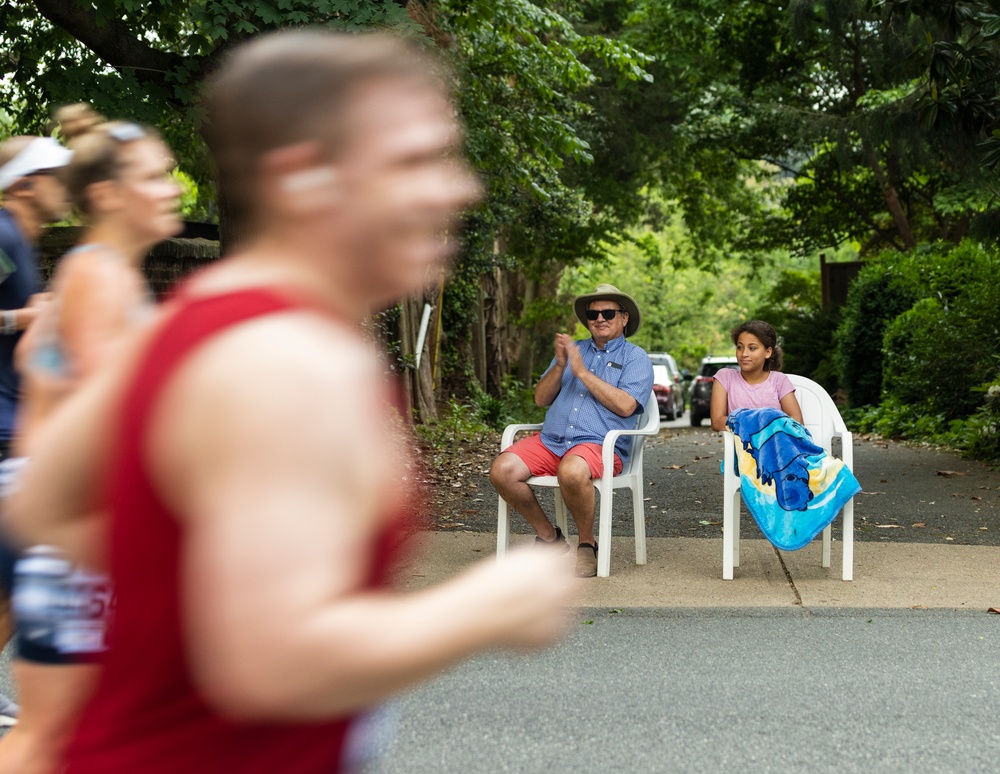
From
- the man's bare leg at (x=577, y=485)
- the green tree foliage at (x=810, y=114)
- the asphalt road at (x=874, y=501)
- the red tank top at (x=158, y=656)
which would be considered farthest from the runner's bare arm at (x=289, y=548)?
the green tree foliage at (x=810, y=114)

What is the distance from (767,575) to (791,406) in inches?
38.0

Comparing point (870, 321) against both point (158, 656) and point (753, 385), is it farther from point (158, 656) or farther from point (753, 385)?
point (158, 656)

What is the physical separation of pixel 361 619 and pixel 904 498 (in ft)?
29.6

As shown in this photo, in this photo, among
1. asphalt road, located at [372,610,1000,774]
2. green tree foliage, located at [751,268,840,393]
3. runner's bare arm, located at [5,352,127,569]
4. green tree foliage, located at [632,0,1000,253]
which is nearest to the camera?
runner's bare arm, located at [5,352,127,569]

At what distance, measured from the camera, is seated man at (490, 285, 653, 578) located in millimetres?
6348

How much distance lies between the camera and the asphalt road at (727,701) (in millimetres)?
3705

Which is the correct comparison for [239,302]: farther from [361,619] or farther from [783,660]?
[783,660]

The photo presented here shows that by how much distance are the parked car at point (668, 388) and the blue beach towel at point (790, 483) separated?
67.5 feet

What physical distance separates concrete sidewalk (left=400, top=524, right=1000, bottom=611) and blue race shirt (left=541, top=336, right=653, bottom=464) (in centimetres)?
64

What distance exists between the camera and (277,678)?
98cm

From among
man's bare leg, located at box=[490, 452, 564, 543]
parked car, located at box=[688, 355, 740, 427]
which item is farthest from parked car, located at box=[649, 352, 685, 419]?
man's bare leg, located at box=[490, 452, 564, 543]

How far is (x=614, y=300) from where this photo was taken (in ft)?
22.5

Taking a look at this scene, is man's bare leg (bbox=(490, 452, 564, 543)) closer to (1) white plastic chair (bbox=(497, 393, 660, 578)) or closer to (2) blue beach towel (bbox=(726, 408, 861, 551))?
(1) white plastic chair (bbox=(497, 393, 660, 578))

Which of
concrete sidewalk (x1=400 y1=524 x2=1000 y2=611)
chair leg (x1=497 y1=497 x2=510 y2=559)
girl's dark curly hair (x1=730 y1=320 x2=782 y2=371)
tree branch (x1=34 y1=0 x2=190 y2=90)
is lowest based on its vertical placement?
concrete sidewalk (x1=400 y1=524 x2=1000 y2=611)
